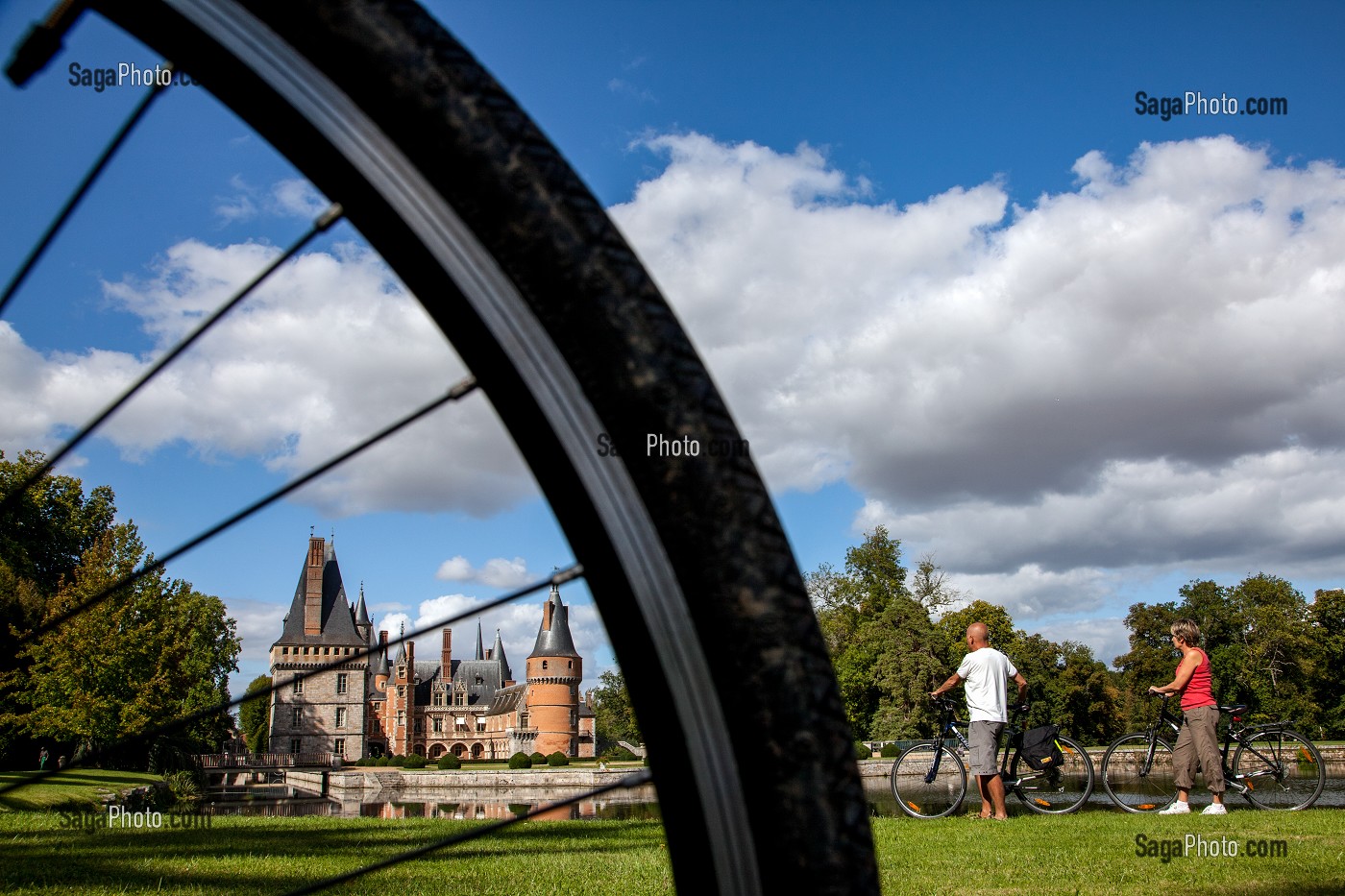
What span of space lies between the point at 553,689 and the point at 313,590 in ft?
59.3

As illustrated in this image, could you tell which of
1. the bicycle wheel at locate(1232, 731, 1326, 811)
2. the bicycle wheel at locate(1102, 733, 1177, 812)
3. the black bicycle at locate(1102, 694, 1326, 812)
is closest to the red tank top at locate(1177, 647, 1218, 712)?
the black bicycle at locate(1102, 694, 1326, 812)

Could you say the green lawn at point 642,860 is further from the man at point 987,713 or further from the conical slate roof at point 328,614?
the conical slate roof at point 328,614

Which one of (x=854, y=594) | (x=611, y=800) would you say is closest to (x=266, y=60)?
(x=611, y=800)

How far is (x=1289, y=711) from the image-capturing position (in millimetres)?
48406

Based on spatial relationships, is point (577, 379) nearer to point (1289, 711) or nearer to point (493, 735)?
point (1289, 711)

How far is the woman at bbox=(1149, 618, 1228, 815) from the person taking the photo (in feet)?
23.4

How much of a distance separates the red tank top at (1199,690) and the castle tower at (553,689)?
57694mm

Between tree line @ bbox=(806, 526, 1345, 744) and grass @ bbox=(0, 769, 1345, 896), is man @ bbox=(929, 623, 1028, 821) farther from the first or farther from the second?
tree line @ bbox=(806, 526, 1345, 744)

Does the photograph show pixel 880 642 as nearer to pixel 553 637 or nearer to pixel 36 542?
pixel 553 637

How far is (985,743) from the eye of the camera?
7328 mm

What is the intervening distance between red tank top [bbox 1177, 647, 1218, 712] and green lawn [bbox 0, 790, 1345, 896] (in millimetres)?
852

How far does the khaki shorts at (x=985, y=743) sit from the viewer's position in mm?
7305

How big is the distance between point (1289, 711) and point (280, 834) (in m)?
55.3

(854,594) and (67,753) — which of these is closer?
(67,753)
